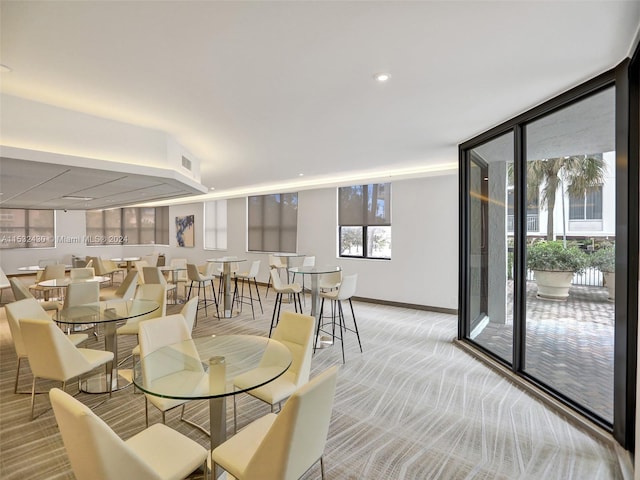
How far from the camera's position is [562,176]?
307 centimetres

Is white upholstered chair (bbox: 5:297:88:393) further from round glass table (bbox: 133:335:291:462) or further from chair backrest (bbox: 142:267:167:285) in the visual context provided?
chair backrest (bbox: 142:267:167:285)

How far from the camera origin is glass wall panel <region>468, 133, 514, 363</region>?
13.8 feet

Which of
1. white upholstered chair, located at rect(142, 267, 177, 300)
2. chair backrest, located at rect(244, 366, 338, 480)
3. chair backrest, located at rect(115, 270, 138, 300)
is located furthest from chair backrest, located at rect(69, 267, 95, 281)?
chair backrest, located at rect(244, 366, 338, 480)

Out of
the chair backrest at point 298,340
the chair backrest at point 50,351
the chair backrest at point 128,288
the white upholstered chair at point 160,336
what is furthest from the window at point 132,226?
the chair backrest at point 298,340

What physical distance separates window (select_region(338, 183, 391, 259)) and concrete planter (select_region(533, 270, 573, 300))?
3733mm

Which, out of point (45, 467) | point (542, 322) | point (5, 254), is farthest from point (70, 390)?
point (5, 254)

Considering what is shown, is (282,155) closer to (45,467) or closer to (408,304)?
(408,304)

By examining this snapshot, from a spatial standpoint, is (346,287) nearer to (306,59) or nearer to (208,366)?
(208,366)

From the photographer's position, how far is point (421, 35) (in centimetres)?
196

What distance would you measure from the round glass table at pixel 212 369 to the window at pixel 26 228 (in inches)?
479

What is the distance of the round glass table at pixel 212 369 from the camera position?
171 centimetres

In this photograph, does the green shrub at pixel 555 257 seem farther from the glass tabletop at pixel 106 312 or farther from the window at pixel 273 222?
the window at pixel 273 222

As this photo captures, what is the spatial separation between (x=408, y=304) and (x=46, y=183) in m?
6.30

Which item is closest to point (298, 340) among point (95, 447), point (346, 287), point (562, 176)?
point (95, 447)
